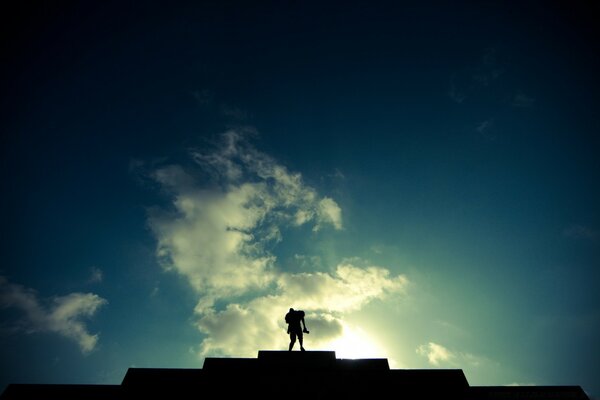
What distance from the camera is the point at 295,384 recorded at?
1107cm

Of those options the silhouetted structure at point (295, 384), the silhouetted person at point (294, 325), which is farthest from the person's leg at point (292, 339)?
the silhouetted structure at point (295, 384)

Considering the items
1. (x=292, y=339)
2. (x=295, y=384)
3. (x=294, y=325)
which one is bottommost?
(x=295, y=384)

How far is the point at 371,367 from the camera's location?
38.0 ft

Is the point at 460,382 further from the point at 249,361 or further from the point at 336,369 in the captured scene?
the point at 249,361

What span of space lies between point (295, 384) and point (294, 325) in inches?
96.1

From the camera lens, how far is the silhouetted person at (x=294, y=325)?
42.4 ft

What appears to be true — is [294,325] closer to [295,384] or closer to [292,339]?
[292,339]

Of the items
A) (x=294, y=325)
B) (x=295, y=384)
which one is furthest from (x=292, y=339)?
(x=295, y=384)

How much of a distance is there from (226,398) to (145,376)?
366 cm

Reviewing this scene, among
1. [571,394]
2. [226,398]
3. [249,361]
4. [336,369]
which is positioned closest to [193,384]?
[226,398]

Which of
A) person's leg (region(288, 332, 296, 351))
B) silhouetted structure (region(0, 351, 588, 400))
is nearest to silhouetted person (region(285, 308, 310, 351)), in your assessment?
person's leg (region(288, 332, 296, 351))

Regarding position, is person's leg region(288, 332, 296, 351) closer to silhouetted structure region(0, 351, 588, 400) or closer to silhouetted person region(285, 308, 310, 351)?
silhouetted person region(285, 308, 310, 351)

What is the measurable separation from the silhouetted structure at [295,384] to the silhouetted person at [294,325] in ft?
3.05

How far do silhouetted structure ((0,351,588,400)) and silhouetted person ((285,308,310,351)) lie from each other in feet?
3.05
